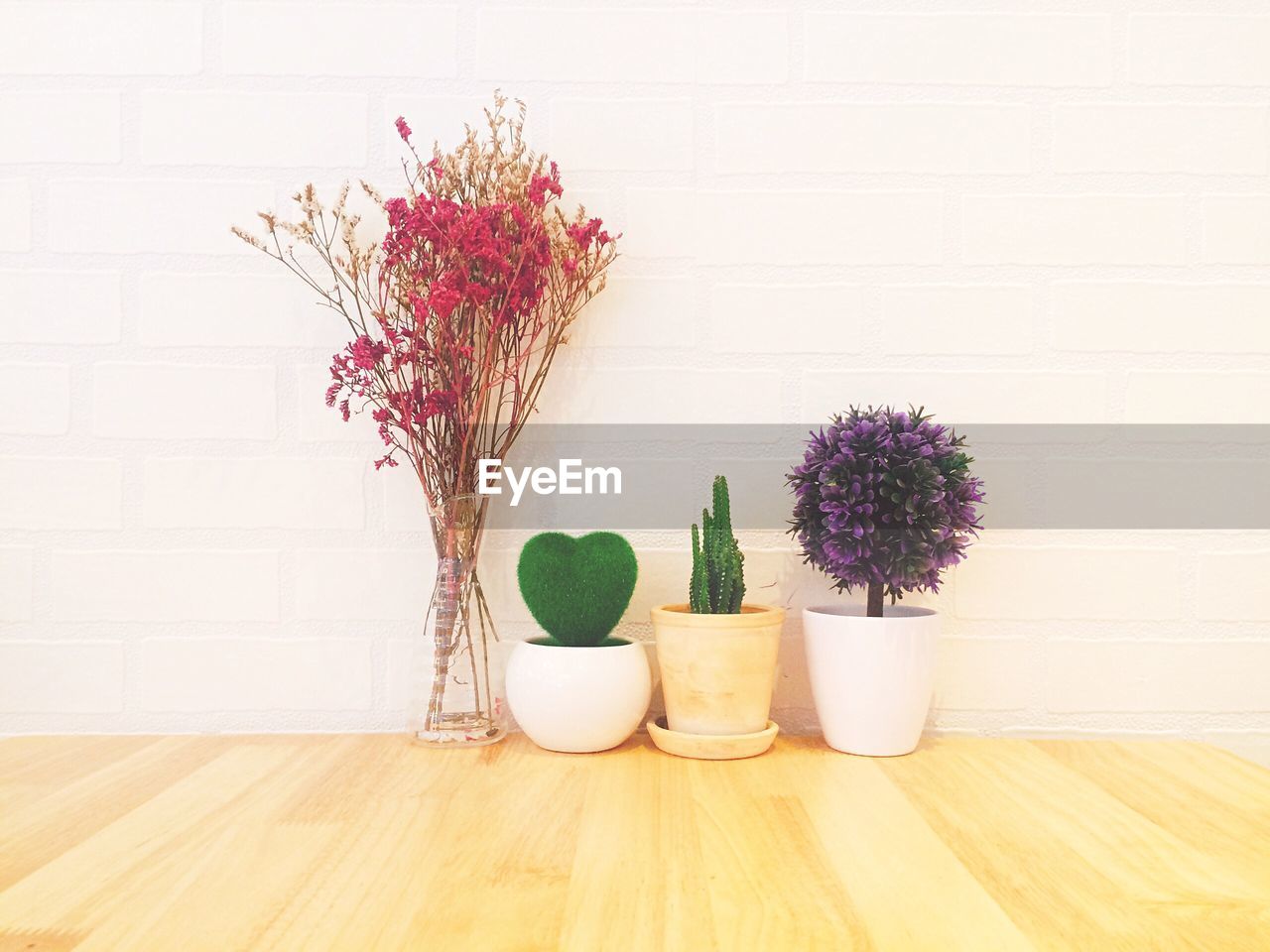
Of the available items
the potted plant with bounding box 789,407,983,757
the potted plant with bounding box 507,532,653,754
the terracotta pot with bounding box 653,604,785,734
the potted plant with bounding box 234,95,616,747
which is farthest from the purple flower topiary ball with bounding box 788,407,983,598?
the potted plant with bounding box 234,95,616,747

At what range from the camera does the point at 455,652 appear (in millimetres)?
1010

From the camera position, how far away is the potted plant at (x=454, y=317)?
961 mm

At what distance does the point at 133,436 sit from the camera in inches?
43.1

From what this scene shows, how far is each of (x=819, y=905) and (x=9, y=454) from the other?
97 cm

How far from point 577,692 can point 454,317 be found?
1.28 feet

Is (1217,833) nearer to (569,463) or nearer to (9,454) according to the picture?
(569,463)

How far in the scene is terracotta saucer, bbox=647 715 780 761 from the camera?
965 mm

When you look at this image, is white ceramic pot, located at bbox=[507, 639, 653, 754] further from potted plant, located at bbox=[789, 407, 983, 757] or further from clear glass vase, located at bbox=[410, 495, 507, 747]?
potted plant, located at bbox=[789, 407, 983, 757]

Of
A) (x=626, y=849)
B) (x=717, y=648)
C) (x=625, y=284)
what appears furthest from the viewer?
(x=625, y=284)

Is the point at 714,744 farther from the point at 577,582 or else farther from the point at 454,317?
the point at 454,317

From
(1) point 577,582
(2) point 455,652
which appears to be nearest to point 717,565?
(1) point 577,582

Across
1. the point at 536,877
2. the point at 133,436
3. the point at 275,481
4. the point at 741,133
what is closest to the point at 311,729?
the point at 275,481

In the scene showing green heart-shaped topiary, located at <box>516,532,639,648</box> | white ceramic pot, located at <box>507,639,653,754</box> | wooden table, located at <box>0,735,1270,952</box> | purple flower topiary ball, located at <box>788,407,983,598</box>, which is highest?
purple flower topiary ball, located at <box>788,407,983,598</box>

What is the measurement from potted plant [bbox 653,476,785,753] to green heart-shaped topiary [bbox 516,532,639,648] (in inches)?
2.1
